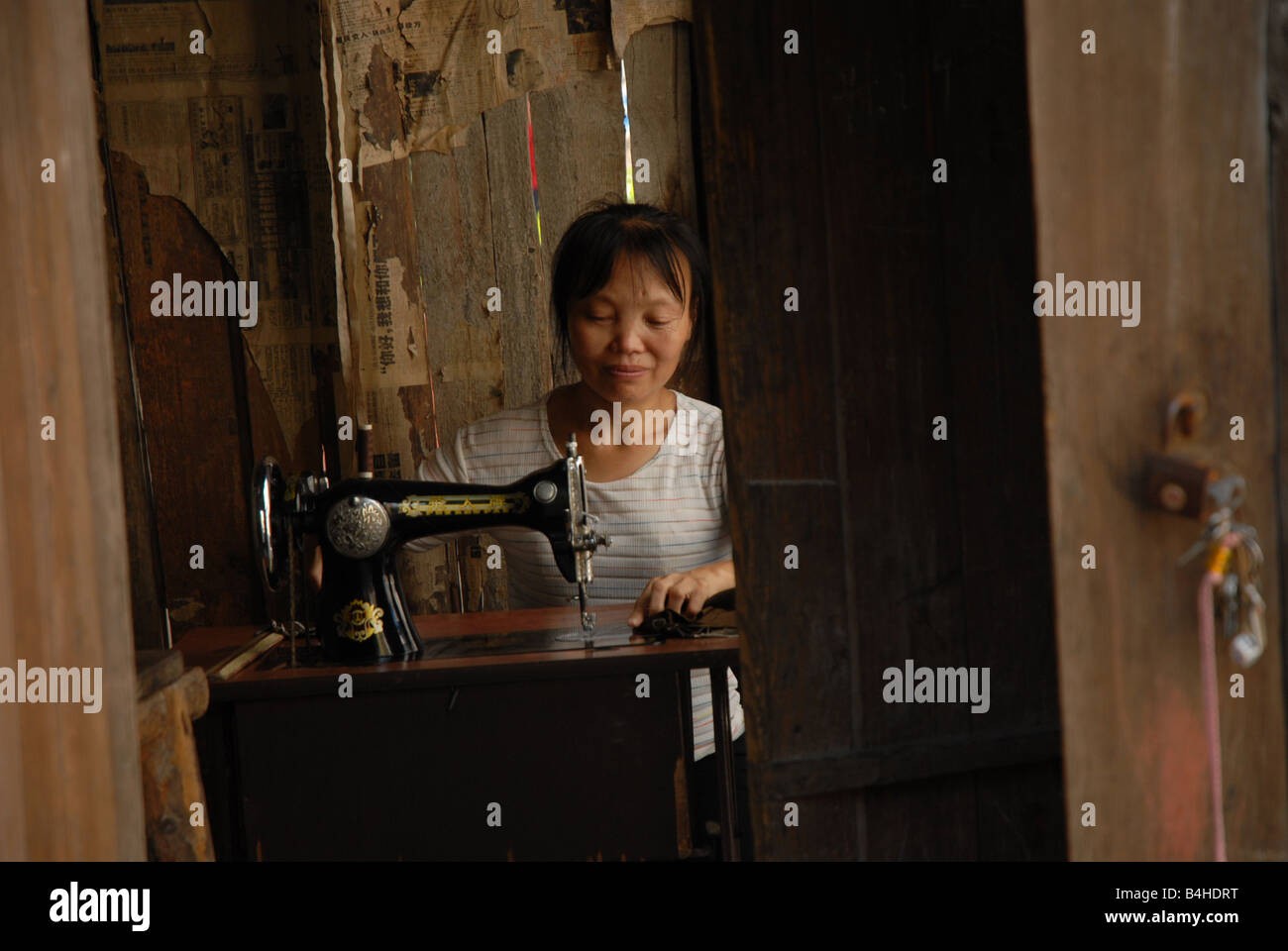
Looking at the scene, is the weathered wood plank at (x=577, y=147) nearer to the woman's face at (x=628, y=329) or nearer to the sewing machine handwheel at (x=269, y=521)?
the woman's face at (x=628, y=329)

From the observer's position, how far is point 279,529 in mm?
2156

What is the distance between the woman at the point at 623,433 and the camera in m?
2.77

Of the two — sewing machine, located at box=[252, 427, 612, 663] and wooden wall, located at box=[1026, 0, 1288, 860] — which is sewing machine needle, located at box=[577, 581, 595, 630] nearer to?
sewing machine, located at box=[252, 427, 612, 663]

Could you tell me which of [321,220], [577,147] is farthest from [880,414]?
[321,220]

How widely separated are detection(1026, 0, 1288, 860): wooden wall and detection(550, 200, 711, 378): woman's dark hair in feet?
5.45

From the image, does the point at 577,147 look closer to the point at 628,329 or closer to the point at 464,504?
the point at 628,329

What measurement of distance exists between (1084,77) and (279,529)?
5.33 feet

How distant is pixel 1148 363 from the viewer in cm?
119

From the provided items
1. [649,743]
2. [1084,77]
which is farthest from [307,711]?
[1084,77]

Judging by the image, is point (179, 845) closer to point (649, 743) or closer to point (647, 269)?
point (649, 743)

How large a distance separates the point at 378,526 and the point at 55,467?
37.9 inches

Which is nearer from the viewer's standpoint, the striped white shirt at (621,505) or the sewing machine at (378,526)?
the sewing machine at (378,526)

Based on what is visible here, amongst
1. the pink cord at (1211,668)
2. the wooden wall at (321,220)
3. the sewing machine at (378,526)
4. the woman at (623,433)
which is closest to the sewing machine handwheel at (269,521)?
the sewing machine at (378,526)
